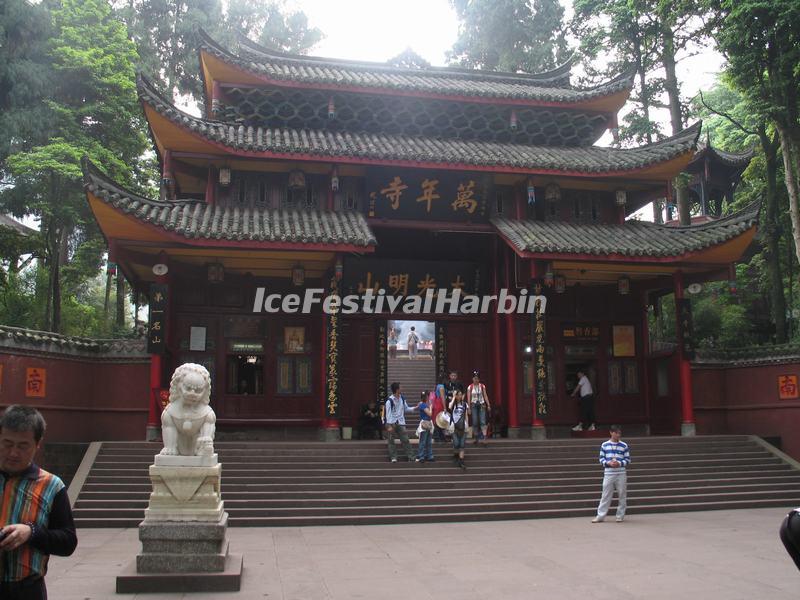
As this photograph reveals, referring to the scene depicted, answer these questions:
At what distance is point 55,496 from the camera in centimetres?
287

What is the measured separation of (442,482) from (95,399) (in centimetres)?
723

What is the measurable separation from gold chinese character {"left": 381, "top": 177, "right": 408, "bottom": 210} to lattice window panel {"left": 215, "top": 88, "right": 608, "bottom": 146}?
2151 mm

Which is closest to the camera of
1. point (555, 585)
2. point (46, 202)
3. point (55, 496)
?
point (55, 496)

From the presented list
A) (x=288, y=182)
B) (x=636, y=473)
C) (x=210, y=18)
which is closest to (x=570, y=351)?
(x=636, y=473)

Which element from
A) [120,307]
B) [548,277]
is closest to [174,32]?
[120,307]

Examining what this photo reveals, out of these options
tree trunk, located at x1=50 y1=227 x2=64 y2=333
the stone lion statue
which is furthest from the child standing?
tree trunk, located at x1=50 y1=227 x2=64 y2=333

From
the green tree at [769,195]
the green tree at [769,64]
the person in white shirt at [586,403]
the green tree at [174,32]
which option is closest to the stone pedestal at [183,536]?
the person in white shirt at [586,403]

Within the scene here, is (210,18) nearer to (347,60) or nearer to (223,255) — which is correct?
(347,60)

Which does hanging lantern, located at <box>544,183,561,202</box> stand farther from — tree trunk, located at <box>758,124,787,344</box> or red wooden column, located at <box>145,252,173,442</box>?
red wooden column, located at <box>145,252,173,442</box>

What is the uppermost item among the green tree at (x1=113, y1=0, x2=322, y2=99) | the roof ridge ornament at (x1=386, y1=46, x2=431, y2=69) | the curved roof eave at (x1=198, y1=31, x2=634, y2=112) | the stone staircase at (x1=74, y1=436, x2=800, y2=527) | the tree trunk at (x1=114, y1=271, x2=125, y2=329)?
the green tree at (x1=113, y1=0, x2=322, y2=99)

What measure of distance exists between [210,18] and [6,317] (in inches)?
695

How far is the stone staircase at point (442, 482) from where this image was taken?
32.3 ft

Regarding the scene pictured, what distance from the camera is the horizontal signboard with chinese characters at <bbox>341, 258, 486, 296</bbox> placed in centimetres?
1555

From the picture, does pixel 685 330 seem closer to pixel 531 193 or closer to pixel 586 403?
pixel 586 403
